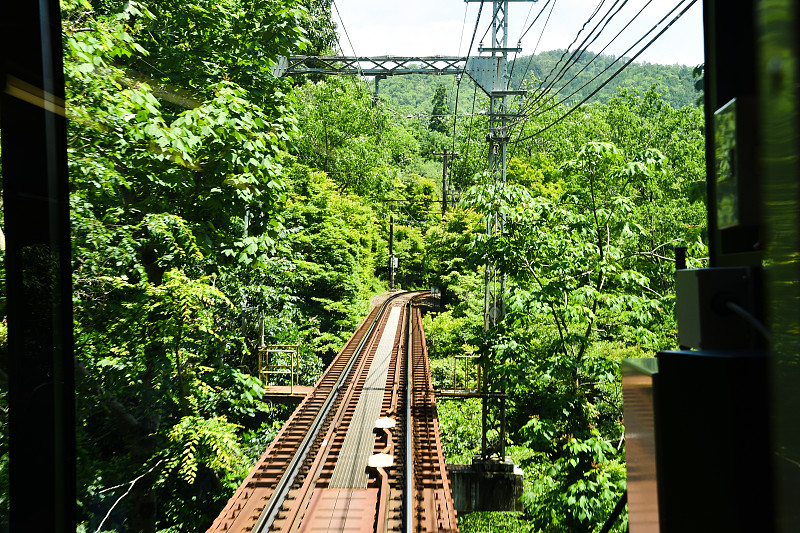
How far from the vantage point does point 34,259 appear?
1.14m

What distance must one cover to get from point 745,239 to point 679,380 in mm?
250

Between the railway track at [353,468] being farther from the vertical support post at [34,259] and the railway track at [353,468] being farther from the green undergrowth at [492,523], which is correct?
the green undergrowth at [492,523]

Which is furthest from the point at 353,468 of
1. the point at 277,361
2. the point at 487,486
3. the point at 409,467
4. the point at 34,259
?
the point at 277,361

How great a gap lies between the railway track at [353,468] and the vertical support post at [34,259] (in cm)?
567

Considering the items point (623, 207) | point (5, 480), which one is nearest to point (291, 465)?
point (623, 207)

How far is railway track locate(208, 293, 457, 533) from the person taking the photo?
6.67 m

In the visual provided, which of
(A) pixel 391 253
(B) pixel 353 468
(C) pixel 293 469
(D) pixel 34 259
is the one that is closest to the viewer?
(D) pixel 34 259

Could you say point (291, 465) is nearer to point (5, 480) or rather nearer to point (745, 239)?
point (5, 480)

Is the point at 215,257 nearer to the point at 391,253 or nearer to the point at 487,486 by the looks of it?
the point at 487,486

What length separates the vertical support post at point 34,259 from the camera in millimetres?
1138

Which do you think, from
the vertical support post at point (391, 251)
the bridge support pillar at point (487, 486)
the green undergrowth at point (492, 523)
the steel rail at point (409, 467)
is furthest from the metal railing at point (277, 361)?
the vertical support post at point (391, 251)

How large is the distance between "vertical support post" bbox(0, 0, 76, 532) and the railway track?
18.6 ft

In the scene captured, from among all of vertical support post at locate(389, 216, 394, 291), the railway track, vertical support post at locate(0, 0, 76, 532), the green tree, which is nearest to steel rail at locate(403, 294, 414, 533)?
the railway track

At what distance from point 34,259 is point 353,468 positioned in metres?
8.36
